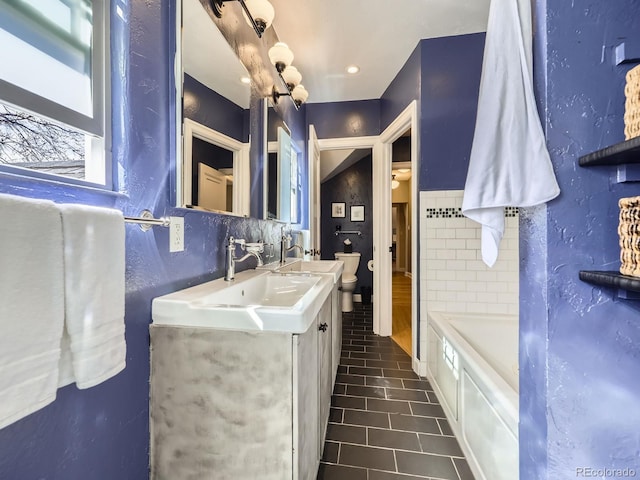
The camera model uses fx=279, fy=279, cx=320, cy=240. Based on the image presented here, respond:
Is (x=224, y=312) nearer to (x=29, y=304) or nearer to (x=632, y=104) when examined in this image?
(x=29, y=304)

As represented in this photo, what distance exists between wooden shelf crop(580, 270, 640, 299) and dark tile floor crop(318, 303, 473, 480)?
1.11 metres

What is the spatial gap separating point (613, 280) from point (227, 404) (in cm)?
108

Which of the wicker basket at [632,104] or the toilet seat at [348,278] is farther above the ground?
the wicker basket at [632,104]

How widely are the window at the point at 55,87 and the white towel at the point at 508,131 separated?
114 cm

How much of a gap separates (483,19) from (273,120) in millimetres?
1712

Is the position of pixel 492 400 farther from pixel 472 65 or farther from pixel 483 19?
pixel 483 19

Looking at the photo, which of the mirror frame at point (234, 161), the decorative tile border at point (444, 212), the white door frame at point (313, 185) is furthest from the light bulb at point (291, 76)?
the decorative tile border at point (444, 212)

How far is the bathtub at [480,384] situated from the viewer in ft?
3.60

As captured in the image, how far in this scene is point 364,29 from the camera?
7.17ft

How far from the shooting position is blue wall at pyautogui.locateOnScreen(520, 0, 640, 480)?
0.78 m

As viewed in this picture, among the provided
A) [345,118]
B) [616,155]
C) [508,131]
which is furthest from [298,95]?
[616,155]

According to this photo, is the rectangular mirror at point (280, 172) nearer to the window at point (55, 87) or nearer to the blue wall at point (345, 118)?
the blue wall at point (345, 118)

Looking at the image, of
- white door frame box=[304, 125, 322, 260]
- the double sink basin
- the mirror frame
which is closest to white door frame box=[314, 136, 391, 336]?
white door frame box=[304, 125, 322, 260]

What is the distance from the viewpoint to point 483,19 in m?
2.05
